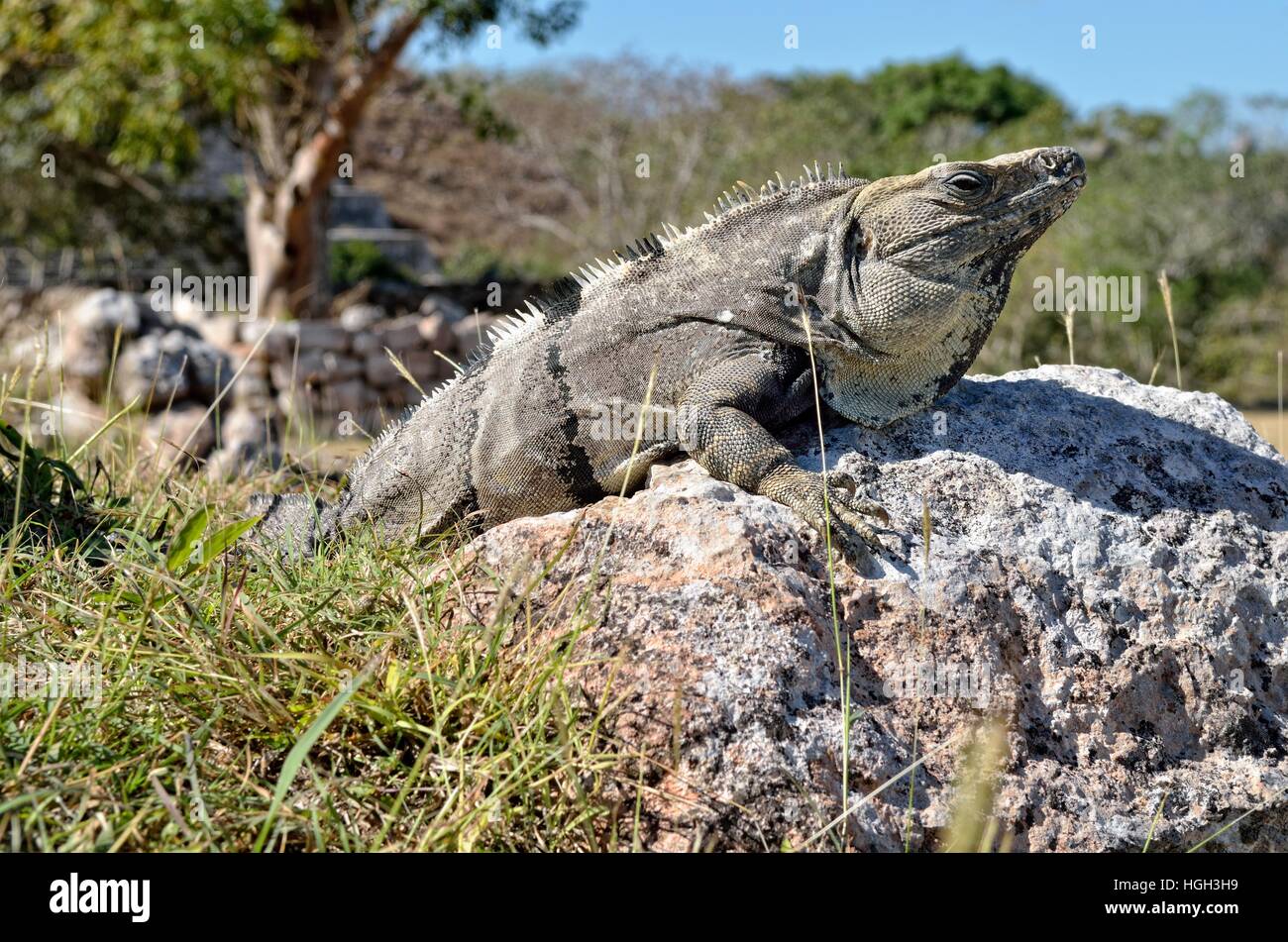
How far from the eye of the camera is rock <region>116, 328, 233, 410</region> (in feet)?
44.6

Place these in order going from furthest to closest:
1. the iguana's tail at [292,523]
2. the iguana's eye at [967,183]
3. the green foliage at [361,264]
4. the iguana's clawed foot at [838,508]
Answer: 1. the green foliage at [361,264]
2. the iguana's tail at [292,523]
3. the iguana's eye at [967,183]
4. the iguana's clawed foot at [838,508]

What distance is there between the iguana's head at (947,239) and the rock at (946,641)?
1.35ft

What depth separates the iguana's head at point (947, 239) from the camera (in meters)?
3.78

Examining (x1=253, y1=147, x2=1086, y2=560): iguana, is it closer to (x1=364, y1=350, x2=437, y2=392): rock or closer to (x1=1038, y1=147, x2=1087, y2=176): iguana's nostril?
(x1=1038, y1=147, x2=1087, y2=176): iguana's nostril

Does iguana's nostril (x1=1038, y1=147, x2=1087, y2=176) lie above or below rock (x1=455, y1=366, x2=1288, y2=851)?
above

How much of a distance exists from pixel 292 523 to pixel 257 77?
15685mm

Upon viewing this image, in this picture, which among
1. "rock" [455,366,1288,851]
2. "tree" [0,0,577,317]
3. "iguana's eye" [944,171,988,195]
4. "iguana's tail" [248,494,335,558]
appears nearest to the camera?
"rock" [455,366,1288,851]

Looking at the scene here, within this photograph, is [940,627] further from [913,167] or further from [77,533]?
[913,167]

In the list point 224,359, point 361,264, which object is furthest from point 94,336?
point 361,264

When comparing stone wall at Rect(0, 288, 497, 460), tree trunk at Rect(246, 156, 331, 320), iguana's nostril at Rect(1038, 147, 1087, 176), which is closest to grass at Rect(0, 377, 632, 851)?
iguana's nostril at Rect(1038, 147, 1087, 176)

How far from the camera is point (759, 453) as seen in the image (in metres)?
3.59

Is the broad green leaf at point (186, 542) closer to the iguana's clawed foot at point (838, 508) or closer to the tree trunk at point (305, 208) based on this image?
the iguana's clawed foot at point (838, 508)

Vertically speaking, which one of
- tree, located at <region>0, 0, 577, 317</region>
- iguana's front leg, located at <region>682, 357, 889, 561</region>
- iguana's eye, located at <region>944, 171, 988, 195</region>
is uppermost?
tree, located at <region>0, 0, 577, 317</region>

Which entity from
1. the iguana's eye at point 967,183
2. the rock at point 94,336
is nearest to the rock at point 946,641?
the iguana's eye at point 967,183
